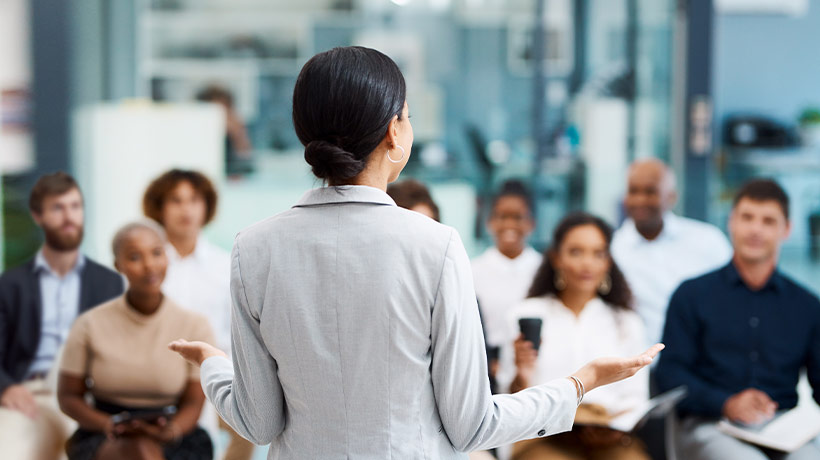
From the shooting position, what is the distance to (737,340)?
2.56m

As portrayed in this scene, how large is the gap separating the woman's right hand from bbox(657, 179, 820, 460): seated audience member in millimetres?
1365

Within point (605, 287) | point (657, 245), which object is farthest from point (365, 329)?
point (657, 245)

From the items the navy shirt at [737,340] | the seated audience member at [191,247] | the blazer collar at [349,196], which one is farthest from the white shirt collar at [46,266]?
the navy shirt at [737,340]

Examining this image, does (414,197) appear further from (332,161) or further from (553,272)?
(332,161)

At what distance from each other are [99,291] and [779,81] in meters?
8.27

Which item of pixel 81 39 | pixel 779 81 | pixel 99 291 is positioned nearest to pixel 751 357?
pixel 99 291

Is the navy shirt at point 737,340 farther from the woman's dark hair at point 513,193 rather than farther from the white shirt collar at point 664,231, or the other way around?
the woman's dark hair at point 513,193

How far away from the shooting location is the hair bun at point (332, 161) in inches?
44.4

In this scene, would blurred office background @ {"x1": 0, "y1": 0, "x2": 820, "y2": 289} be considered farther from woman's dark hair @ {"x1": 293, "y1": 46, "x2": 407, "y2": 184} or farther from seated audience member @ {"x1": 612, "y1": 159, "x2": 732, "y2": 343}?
woman's dark hair @ {"x1": 293, "y1": 46, "x2": 407, "y2": 184}

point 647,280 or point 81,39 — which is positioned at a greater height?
point 81,39

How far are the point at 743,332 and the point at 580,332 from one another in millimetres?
484

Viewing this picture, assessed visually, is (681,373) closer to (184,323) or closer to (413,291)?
(184,323)

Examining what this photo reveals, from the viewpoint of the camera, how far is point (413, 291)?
1.11 meters

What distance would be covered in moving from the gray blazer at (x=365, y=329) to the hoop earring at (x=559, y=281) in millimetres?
1556
